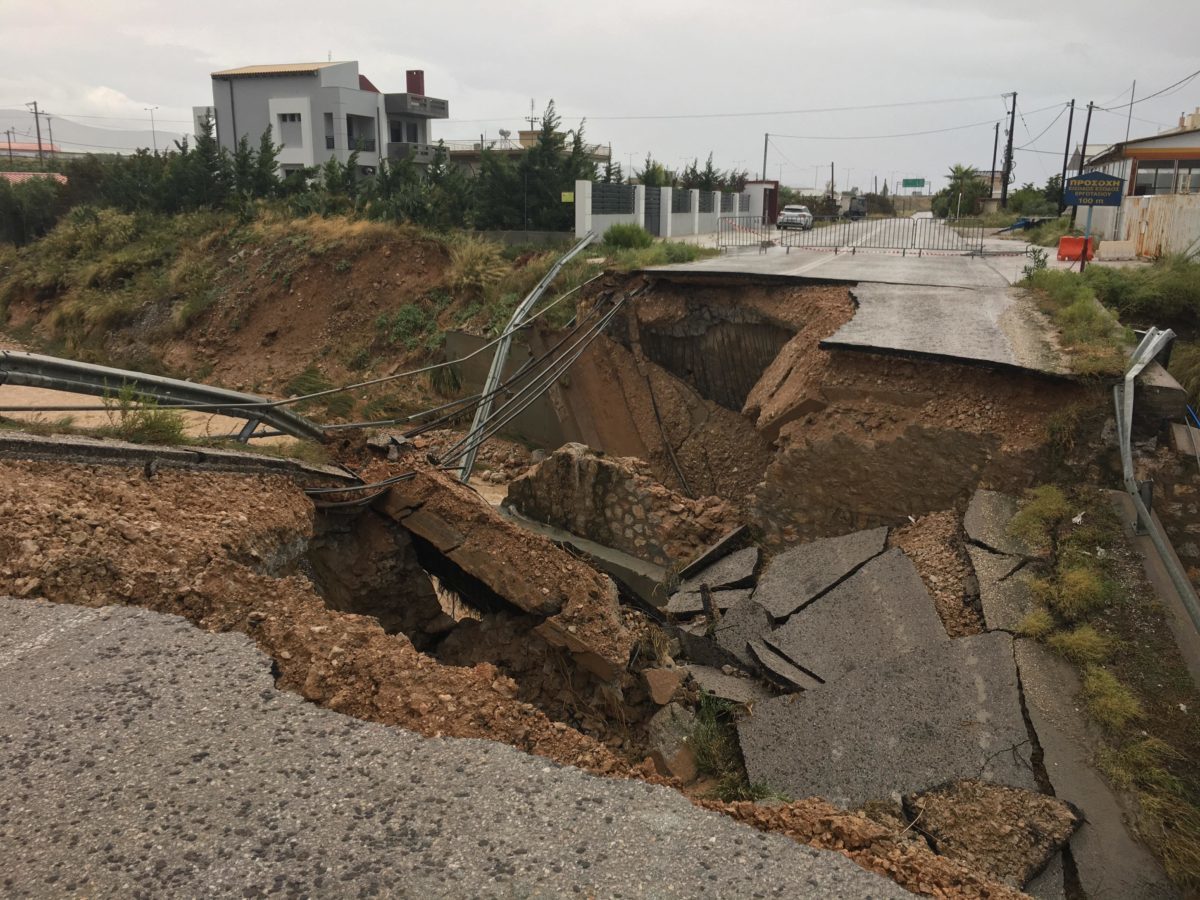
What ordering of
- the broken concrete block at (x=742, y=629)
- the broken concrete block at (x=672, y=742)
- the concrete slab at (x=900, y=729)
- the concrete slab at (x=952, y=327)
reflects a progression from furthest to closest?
the concrete slab at (x=952, y=327) → the broken concrete block at (x=742, y=629) → the broken concrete block at (x=672, y=742) → the concrete slab at (x=900, y=729)

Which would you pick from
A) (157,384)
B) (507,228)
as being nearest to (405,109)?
(507,228)

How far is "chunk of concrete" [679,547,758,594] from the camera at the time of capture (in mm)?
9633

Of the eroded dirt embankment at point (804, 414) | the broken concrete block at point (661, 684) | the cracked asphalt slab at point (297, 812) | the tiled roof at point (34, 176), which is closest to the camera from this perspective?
the cracked asphalt slab at point (297, 812)

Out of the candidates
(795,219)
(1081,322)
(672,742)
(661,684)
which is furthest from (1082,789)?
(795,219)

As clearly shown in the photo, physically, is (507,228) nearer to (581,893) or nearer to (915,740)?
(915,740)

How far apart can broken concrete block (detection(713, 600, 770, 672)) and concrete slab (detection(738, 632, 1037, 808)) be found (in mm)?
1284

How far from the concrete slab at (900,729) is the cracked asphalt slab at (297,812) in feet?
10.6

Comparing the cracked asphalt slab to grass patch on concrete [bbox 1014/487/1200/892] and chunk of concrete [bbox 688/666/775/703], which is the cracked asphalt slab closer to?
grass patch on concrete [bbox 1014/487/1200/892]

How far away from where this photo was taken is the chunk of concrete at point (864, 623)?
280 inches

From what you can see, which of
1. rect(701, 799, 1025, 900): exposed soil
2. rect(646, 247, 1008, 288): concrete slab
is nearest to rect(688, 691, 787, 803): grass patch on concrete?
rect(701, 799, 1025, 900): exposed soil

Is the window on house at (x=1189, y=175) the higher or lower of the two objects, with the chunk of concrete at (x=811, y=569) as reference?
higher

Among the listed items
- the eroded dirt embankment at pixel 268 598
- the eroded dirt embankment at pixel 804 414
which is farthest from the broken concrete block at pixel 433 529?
the eroded dirt embankment at pixel 804 414

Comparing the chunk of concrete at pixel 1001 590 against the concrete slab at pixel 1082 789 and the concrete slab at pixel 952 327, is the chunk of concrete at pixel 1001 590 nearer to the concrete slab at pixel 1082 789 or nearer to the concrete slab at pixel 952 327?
the concrete slab at pixel 1082 789

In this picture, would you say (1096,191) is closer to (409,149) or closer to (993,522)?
(993,522)
